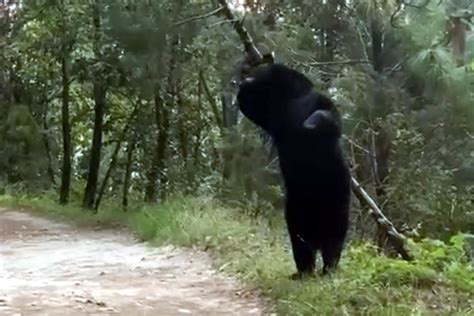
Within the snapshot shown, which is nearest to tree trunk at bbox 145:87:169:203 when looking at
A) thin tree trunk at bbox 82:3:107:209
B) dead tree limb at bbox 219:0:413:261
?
thin tree trunk at bbox 82:3:107:209

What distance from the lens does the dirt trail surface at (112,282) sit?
5742 millimetres

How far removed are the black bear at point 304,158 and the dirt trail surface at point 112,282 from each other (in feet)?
2.05

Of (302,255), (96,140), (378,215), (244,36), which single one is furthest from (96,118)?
(302,255)

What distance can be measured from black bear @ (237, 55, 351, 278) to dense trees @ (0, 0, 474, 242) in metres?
1.32

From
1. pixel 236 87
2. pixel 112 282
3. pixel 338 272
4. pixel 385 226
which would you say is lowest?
pixel 112 282

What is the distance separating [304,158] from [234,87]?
20.2 feet

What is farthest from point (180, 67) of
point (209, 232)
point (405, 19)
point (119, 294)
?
point (119, 294)

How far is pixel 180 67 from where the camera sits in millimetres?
14523

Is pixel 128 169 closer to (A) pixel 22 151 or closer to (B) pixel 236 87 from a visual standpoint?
(A) pixel 22 151

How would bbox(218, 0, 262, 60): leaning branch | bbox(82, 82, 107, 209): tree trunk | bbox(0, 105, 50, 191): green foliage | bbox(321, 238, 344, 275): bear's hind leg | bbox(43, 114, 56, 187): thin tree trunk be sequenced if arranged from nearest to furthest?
bbox(321, 238, 344, 275): bear's hind leg < bbox(218, 0, 262, 60): leaning branch < bbox(82, 82, 107, 209): tree trunk < bbox(0, 105, 50, 191): green foliage < bbox(43, 114, 56, 187): thin tree trunk

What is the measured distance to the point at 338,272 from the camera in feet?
19.7

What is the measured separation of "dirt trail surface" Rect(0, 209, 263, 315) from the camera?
574cm

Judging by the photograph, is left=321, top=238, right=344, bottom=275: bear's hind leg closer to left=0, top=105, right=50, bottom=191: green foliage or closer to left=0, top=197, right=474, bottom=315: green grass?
left=0, top=197, right=474, bottom=315: green grass

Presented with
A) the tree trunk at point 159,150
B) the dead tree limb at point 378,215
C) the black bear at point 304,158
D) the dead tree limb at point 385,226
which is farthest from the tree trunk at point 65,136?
the black bear at point 304,158
